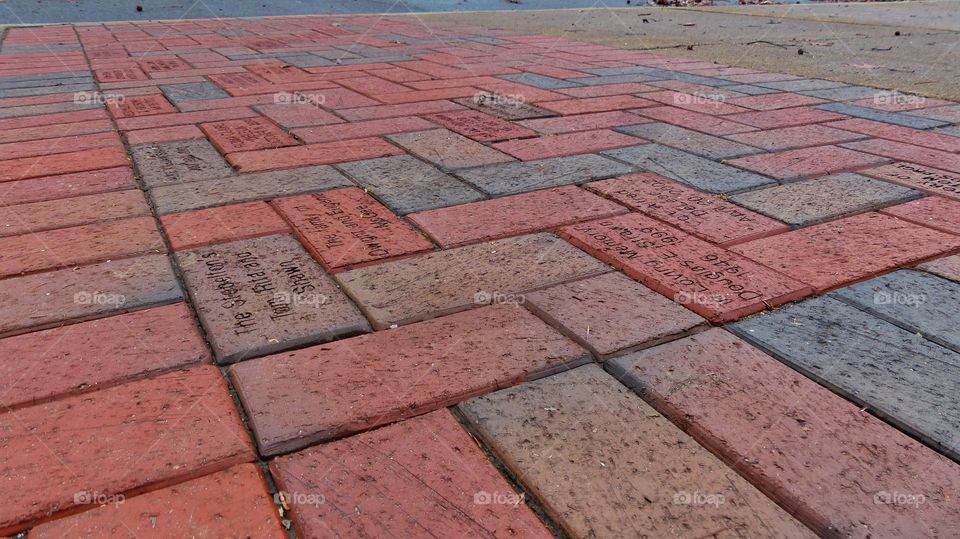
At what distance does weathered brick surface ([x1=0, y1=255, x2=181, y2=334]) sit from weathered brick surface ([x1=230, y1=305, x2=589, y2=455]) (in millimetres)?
432

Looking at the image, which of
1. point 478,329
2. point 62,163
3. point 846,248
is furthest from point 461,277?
point 62,163

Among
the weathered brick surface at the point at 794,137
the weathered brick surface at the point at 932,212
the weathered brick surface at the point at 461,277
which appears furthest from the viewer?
the weathered brick surface at the point at 794,137

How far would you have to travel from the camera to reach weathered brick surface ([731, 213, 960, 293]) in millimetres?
1769

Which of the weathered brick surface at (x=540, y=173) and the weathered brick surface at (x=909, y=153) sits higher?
the weathered brick surface at (x=909, y=153)

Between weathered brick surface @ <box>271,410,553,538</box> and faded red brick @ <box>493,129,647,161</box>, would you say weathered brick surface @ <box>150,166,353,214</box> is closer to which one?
faded red brick @ <box>493,129,647,161</box>

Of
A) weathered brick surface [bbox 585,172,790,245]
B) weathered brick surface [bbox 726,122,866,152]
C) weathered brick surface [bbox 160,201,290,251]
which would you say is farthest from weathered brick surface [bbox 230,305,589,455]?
weathered brick surface [bbox 726,122,866,152]

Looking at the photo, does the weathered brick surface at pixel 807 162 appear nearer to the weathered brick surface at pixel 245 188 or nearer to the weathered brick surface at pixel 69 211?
the weathered brick surface at pixel 245 188

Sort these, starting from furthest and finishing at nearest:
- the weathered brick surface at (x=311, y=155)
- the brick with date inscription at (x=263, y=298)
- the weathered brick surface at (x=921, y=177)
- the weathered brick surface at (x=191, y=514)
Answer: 1. the weathered brick surface at (x=311, y=155)
2. the weathered brick surface at (x=921, y=177)
3. the brick with date inscription at (x=263, y=298)
4. the weathered brick surface at (x=191, y=514)

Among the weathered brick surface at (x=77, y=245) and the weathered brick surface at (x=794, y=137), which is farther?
the weathered brick surface at (x=794, y=137)

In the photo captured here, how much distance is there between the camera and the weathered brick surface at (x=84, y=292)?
1.53 metres

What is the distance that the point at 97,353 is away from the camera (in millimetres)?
1390

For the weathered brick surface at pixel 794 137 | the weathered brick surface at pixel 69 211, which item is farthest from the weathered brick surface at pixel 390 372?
the weathered brick surface at pixel 794 137

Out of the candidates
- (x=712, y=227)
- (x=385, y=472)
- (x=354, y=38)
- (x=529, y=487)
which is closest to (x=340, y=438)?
(x=385, y=472)

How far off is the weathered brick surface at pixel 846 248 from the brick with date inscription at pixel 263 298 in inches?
44.7
